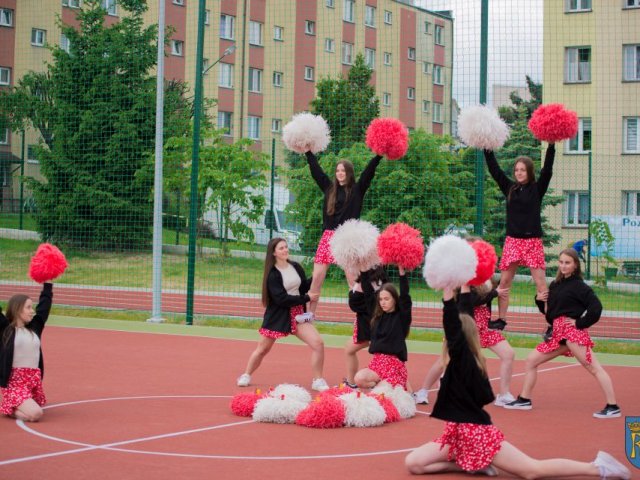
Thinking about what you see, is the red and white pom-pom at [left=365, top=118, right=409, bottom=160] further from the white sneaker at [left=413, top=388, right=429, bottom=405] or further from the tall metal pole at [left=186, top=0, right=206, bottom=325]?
the tall metal pole at [left=186, top=0, right=206, bottom=325]

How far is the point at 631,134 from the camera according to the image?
16453 millimetres

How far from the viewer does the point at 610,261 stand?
1555 cm

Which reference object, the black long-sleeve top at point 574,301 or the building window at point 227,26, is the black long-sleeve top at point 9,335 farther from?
the building window at point 227,26

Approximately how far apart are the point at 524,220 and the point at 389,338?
1.99 meters

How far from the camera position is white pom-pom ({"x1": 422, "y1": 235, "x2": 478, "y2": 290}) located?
530 centimetres

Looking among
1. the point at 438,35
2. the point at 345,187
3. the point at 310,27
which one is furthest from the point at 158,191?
the point at 345,187

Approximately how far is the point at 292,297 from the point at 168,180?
11609 mm

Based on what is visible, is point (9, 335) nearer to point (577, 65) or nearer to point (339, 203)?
point (339, 203)

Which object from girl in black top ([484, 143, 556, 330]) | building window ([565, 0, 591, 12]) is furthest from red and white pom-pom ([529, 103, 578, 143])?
building window ([565, 0, 591, 12])

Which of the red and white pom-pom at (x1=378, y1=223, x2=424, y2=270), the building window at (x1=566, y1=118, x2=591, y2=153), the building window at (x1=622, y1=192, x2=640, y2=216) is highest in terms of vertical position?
the building window at (x1=566, y1=118, x2=591, y2=153)

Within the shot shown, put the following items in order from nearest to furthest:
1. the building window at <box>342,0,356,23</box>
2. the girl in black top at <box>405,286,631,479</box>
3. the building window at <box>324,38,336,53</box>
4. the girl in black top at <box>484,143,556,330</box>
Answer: the girl in black top at <box>405,286,631,479</box>
the girl in black top at <box>484,143,556,330</box>
the building window at <box>342,0,356,23</box>
the building window at <box>324,38,336,53</box>

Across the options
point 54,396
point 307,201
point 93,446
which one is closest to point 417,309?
point 307,201

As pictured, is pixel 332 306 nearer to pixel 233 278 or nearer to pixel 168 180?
pixel 233 278

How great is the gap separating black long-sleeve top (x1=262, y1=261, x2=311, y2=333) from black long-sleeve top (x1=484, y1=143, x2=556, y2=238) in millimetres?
2008
